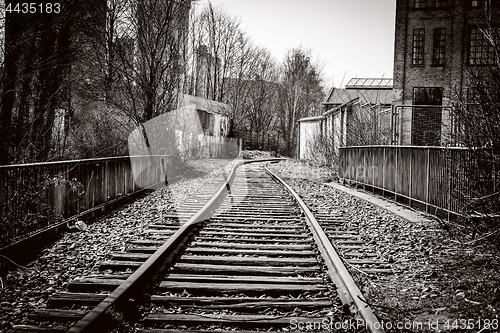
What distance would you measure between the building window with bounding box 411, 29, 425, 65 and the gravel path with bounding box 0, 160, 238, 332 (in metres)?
26.0

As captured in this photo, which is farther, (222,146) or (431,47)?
(222,146)

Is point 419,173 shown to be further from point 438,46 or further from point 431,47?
point 438,46

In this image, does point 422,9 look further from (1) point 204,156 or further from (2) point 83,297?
(2) point 83,297

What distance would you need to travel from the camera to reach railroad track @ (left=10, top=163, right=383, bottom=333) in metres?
3.87

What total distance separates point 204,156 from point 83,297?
99.1ft

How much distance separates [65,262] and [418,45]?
101ft

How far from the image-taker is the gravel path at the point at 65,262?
4.36 metres

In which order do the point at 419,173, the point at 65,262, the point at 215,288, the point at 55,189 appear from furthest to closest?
the point at 419,173 < the point at 55,189 < the point at 65,262 < the point at 215,288

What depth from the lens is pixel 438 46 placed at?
1221 inches

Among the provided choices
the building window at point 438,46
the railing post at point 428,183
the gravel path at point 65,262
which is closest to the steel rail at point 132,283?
the gravel path at point 65,262

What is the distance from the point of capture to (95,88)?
1886cm

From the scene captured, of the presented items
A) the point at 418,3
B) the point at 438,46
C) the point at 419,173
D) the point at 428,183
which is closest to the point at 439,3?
the point at 418,3

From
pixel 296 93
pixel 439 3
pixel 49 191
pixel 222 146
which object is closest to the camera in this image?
pixel 49 191

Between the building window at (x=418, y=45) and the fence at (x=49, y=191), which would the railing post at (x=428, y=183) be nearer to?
the fence at (x=49, y=191)
